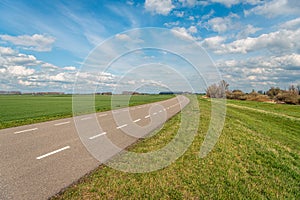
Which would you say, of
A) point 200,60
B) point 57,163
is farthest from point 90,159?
point 200,60

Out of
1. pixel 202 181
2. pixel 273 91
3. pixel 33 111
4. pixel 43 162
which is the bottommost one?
pixel 202 181

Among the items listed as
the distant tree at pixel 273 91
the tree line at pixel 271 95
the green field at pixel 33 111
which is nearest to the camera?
the green field at pixel 33 111

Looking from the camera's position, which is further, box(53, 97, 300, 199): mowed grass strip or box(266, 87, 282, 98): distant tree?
box(266, 87, 282, 98): distant tree

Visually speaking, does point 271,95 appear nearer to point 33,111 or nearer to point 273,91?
point 273,91

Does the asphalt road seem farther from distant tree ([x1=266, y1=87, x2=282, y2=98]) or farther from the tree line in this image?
distant tree ([x1=266, y1=87, x2=282, y2=98])

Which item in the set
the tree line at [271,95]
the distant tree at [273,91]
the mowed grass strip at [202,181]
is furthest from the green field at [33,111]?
the distant tree at [273,91]

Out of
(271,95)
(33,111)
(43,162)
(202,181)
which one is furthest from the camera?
(271,95)

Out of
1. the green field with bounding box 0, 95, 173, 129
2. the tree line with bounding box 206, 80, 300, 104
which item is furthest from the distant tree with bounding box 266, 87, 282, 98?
the green field with bounding box 0, 95, 173, 129

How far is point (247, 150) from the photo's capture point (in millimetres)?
7457

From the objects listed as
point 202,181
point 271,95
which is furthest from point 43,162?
point 271,95

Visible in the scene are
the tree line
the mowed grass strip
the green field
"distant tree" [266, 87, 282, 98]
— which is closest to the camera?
the mowed grass strip

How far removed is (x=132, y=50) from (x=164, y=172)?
8586 mm

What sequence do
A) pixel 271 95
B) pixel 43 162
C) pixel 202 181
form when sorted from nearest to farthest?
pixel 202 181 → pixel 43 162 → pixel 271 95

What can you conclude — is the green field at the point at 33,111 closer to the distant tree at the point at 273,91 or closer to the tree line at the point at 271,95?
the tree line at the point at 271,95
